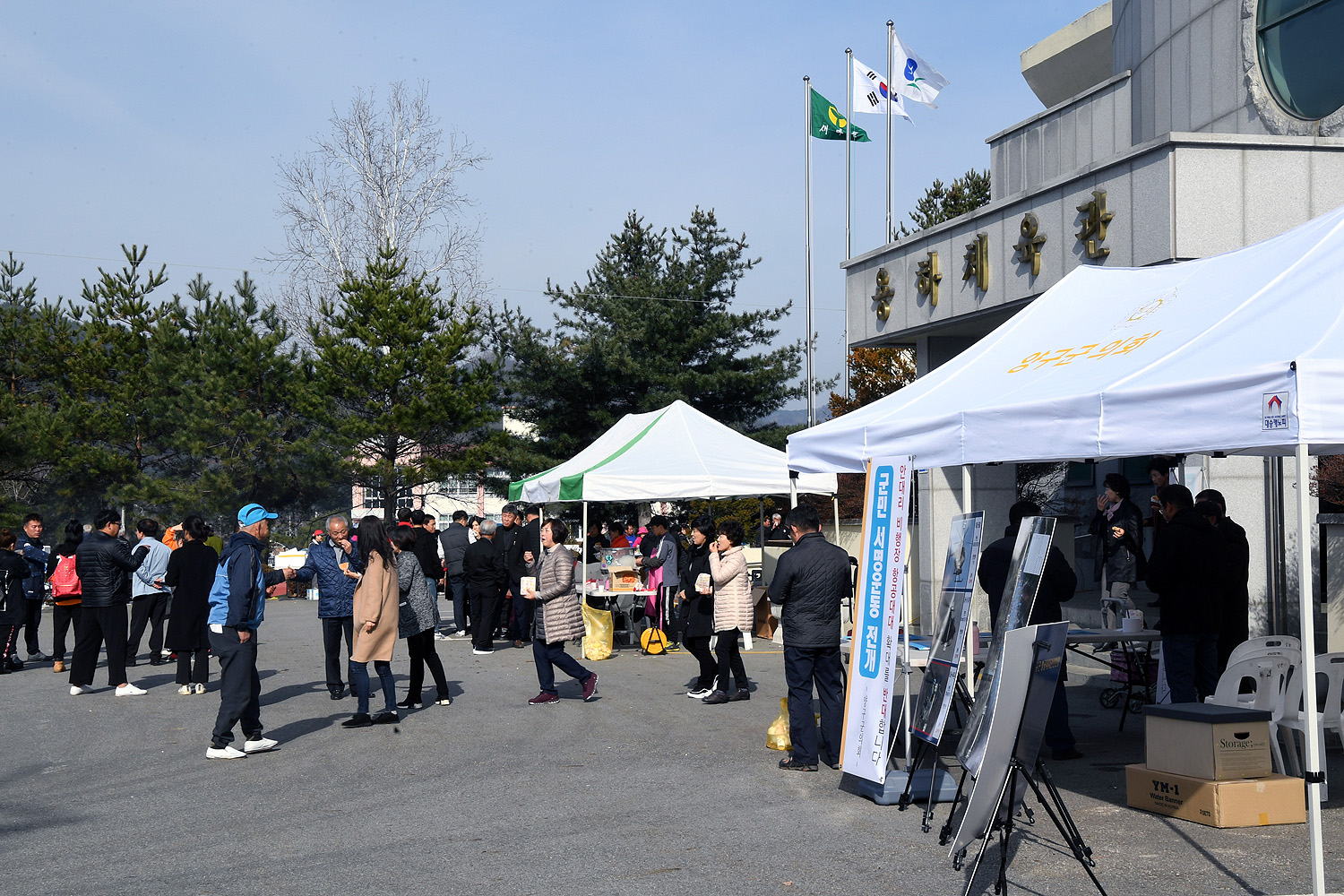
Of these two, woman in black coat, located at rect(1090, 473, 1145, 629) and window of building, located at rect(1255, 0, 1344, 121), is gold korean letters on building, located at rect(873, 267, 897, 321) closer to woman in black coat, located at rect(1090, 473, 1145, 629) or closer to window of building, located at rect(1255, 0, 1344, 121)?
window of building, located at rect(1255, 0, 1344, 121)

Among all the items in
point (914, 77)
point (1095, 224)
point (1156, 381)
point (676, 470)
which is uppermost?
point (914, 77)

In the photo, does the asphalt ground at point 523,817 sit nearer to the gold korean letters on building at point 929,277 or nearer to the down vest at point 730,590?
the down vest at point 730,590

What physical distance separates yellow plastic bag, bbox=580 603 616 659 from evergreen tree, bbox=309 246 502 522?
59.2ft

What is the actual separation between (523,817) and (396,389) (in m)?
26.3

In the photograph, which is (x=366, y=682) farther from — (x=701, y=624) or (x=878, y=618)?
(x=878, y=618)

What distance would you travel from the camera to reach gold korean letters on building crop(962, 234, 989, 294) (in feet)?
47.1

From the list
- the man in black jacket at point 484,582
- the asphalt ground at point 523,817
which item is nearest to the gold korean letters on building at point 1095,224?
the asphalt ground at point 523,817

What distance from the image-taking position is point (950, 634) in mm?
6469

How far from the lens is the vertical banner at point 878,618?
6.69 metres

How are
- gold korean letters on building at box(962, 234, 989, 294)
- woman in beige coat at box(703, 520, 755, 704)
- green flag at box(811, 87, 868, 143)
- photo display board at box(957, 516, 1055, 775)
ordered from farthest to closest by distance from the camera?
green flag at box(811, 87, 868, 143)
gold korean letters on building at box(962, 234, 989, 294)
woman in beige coat at box(703, 520, 755, 704)
photo display board at box(957, 516, 1055, 775)

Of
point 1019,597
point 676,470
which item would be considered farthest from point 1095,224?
point 1019,597

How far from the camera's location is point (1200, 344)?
5.83 meters

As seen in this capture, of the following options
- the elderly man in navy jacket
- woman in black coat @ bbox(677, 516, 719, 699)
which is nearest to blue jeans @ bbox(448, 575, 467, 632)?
the elderly man in navy jacket

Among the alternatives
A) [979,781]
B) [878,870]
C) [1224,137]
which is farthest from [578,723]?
[1224,137]
